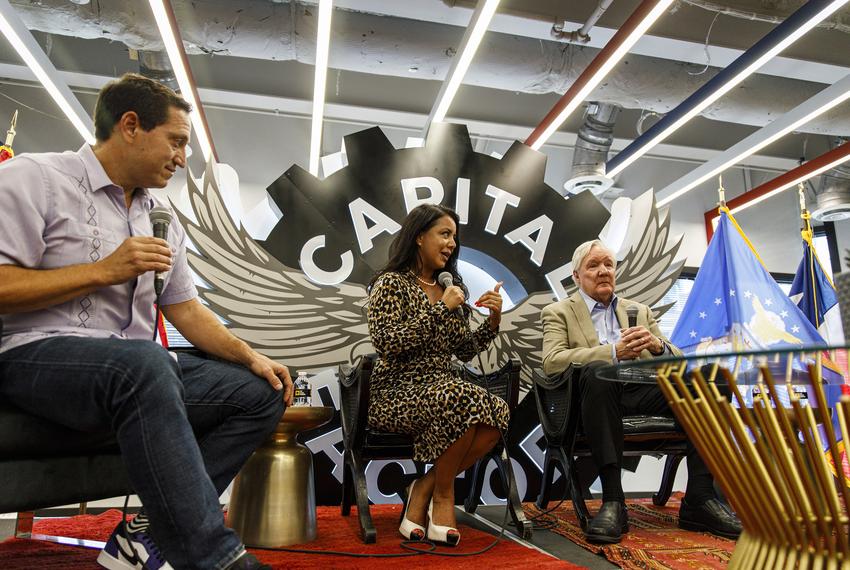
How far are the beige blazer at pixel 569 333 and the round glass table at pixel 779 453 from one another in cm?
169

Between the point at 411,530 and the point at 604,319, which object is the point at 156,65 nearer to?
the point at 604,319

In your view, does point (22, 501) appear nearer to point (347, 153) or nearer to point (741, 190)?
point (347, 153)

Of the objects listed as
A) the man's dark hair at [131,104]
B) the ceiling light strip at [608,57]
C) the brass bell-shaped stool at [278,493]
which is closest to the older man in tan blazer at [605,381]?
the brass bell-shaped stool at [278,493]

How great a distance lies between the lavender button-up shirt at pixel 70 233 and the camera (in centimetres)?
140

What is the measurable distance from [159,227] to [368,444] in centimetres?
125

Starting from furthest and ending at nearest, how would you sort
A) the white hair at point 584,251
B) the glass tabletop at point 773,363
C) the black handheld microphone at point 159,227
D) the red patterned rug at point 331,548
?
the white hair at point 584,251 → the red patterned rug at point 331,548 → the black handheld microphone at point 159,227 → the glass tabletop at point 773,363

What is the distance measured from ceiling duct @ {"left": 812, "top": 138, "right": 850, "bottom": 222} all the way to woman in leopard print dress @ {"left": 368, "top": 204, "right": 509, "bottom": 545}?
15.2 feet

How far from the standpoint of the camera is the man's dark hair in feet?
5.41

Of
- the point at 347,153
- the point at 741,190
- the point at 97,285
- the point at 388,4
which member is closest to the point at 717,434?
the point at 97,285

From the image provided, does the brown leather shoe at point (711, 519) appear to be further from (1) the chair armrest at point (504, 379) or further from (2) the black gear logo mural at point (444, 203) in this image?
(2) the black gear logo mural at point (444, 203)

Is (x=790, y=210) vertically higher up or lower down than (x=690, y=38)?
lower down

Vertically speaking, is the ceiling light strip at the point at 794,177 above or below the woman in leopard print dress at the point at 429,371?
above

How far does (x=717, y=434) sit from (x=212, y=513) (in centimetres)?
94

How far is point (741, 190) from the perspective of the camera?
655cm
